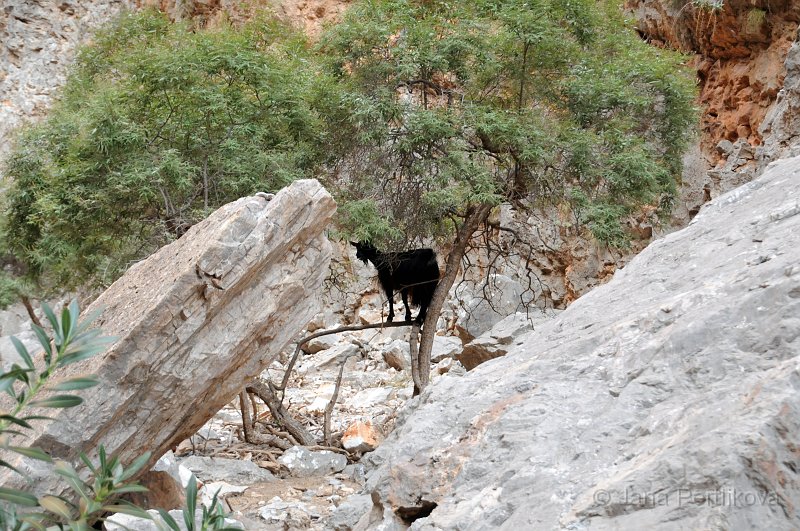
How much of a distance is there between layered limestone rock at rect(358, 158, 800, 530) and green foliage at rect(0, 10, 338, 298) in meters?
4.82

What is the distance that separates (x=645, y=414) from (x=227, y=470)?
5578 mm

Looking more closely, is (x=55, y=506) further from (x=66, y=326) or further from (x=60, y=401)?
(x=66, y=326)

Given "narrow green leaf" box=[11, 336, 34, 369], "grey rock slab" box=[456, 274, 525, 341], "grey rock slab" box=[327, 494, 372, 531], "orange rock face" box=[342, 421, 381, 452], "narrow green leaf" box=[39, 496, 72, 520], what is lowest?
"grey rock slab" box=[456, 274, 525, 341]

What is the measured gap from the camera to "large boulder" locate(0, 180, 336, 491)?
3949mm

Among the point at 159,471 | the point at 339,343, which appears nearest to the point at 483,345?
the point at 339,343

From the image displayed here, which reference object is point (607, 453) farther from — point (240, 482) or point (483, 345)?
point (483, 345)

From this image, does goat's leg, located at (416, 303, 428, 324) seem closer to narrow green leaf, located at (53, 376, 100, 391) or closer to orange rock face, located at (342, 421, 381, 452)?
orange rock face, located at (342, 421, 381, 452)

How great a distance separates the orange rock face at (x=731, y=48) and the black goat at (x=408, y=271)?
4.80 meters

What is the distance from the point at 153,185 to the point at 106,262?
1.23m

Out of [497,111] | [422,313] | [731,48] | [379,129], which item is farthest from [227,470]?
[731,48]

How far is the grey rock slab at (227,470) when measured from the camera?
21.9 ft

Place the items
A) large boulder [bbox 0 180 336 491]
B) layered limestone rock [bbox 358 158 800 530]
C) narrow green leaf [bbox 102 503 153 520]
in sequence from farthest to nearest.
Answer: large boulder [bbox 0 180 336 491] → layered limestone rock [bbox 358 158 800 530] → narrow green leaf [bbox 102 503 153 520]

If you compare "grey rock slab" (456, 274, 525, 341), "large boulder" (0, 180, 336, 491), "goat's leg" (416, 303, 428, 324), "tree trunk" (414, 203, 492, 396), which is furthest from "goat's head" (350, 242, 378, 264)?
"grey rock slab" (456, 274, 525, 341)

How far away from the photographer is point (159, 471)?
16.5ft
